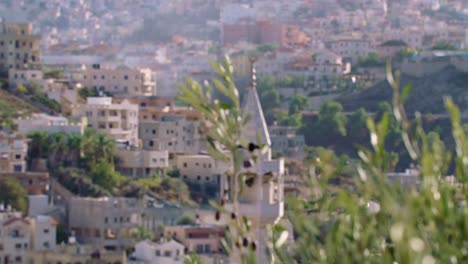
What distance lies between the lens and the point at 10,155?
4269 centimetres

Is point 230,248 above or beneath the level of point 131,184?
above

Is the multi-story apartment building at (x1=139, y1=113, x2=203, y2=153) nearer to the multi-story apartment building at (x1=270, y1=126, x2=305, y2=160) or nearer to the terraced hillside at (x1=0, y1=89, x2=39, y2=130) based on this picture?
the multi-story apartment building at (x1=270, y1=126, x2=305, y2=160)

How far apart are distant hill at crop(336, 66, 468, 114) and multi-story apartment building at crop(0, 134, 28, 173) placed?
17.4 meters

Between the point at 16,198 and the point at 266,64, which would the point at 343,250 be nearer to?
the point at 16,198

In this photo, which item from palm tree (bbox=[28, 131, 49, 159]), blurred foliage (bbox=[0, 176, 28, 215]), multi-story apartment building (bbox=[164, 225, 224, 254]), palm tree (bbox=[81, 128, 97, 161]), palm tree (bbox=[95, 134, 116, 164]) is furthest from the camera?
palm tree (bbox=[95, 134, 116, 164])

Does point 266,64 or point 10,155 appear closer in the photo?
point 10,155

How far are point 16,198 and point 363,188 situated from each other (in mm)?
33928

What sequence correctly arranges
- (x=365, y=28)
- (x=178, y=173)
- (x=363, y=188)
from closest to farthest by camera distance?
(x=363, y=188) → (x=178, y=173) → (x=365, y=28)

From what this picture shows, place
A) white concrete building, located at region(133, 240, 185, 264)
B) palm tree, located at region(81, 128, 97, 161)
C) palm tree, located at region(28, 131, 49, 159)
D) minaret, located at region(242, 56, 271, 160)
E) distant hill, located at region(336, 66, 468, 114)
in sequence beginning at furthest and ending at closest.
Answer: distant hill, located at region(336, 66, 468, 114) → palm tree, located at region(81, 128, 97, 161) → palm tree, located at region(28, 131, 49, 159) → white concrete building, located at region(133, 240, 185, 264) → minaret, located at region(242, 56, 271, 160)

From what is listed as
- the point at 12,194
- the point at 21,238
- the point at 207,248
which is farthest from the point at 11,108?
the point at 207,248

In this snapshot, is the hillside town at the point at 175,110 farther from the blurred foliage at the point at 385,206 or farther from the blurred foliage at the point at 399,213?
the blurred foliage at the point at 399,213

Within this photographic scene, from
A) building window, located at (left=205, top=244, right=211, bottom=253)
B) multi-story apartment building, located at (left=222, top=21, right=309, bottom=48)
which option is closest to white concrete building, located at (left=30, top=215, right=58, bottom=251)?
building window, located at (left=205, top=244, right=211, bottom=253)

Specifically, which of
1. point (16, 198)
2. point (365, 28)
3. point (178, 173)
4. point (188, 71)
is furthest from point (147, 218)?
point (365, 28)

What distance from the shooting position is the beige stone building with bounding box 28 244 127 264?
34031 mm
